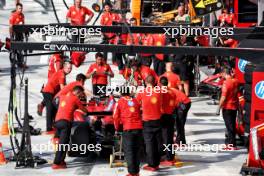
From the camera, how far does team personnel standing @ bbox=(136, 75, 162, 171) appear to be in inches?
561

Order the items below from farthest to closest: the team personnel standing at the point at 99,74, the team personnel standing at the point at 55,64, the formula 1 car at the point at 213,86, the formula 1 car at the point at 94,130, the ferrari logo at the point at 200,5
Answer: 1. the ferrari logo at the point at 200,5
2. the formula 1 car at the point at 213,86
3. the team personnel standing at the point at 99,74
4. the team personnel standing at the point at 55,64
5. the formula 1 car at the point at 94,130

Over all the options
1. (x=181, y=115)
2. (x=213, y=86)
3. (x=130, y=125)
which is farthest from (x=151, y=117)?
(x=213, y=86)

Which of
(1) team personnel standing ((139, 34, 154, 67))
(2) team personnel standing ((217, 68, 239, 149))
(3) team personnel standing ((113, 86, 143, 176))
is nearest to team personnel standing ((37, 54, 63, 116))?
(1) team personnel standing ((139, 34, 154, 67))

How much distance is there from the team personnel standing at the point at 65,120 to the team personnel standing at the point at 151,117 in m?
1.11

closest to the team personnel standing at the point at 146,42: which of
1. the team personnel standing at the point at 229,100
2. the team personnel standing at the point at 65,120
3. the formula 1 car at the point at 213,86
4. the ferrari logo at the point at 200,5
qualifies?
the formula 1 car at the point at 213,86

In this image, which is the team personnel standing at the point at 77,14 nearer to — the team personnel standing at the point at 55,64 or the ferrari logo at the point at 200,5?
the ferrari logo at the point at 200,5

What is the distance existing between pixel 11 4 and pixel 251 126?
92.2 feet

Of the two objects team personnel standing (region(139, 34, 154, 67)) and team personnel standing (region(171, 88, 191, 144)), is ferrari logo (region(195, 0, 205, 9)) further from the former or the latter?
team personnel standing (region(171, 88, 191, 144))

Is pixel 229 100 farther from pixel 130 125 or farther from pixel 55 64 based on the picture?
pixel 55 64

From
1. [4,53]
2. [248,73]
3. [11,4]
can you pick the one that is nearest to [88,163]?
[248,73]

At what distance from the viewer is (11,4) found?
3994cm

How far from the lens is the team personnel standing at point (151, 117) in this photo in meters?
14.3

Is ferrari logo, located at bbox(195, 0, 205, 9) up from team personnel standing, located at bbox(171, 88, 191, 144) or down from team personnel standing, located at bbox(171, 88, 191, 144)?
up

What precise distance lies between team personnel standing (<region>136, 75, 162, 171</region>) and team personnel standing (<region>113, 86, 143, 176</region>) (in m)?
0.41
